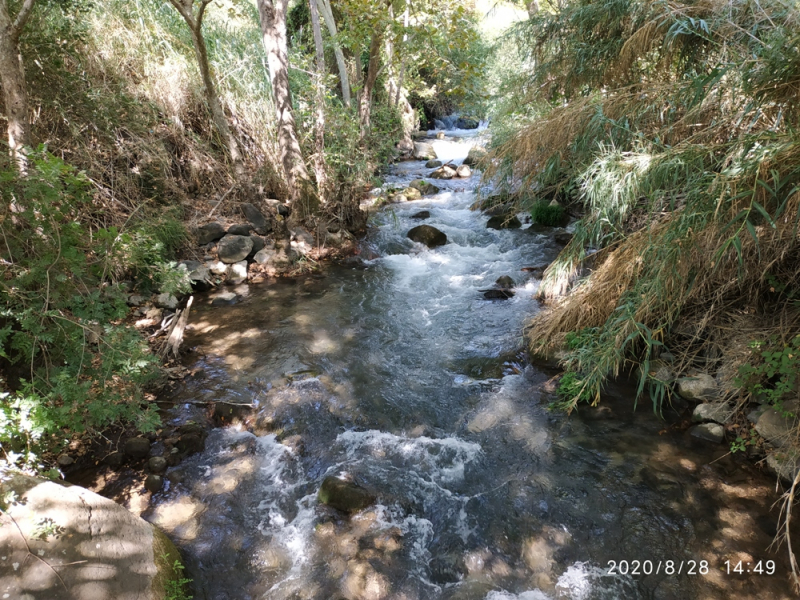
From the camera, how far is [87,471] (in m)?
2.99

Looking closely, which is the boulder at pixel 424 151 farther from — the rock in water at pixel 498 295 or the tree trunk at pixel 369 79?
the rock in water at pixel 498 295

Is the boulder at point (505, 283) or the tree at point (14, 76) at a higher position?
the tree at point (14, 76)

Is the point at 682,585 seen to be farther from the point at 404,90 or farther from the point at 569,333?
the point at 404,90

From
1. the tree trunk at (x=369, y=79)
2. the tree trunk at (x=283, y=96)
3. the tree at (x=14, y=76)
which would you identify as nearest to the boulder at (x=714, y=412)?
the tree at (x=14, y=76)

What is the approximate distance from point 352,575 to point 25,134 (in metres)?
4.28

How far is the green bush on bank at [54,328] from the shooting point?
2.55 meters

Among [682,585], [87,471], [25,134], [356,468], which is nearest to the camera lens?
[682,585]

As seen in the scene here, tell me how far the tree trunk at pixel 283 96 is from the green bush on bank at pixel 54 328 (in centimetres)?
403

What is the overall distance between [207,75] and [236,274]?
267 centimetres

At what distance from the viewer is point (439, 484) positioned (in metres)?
3.11

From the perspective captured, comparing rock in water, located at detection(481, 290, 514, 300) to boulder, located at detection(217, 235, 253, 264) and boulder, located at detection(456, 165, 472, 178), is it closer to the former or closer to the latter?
Result: boulder, located at detection(217, 235, 253, 264)

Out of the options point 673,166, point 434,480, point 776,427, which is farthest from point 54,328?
point 776,427

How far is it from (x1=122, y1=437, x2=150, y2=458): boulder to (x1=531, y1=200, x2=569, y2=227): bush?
7.07 metres

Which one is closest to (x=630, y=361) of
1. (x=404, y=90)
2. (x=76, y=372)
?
(x=76, y=372)
